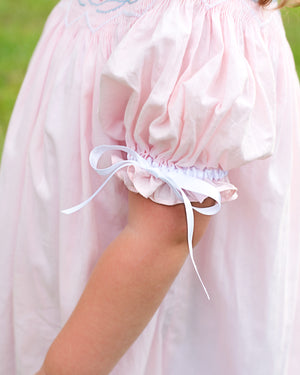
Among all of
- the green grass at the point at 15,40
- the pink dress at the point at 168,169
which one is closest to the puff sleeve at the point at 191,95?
the pink dress at the point at 168,169

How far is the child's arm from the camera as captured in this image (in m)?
0.76

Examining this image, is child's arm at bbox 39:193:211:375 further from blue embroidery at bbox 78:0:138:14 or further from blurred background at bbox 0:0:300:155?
blurred background at bbox 0:0:300:155

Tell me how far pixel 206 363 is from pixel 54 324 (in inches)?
10.4

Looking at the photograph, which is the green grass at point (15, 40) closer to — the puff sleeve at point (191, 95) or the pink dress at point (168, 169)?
the pink dress at point (168, 169)

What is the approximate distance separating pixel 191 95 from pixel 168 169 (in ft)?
0.34

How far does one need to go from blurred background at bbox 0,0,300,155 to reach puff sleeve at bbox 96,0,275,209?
5.21 ft

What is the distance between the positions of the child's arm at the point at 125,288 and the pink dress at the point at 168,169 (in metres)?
0.04

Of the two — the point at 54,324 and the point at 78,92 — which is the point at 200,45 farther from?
the point at 54,324

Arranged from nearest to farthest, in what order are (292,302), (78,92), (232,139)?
1. (232,139)
2. (78,92)
3. (292,302)

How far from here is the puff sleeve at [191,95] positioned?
73 cm

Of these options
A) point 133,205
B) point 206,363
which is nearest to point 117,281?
point 133,205

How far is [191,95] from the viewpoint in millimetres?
724

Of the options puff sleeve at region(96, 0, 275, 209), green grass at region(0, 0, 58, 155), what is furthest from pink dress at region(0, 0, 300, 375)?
green grass at region(0, 0, 58, 155)

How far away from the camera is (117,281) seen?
769 millimetres
